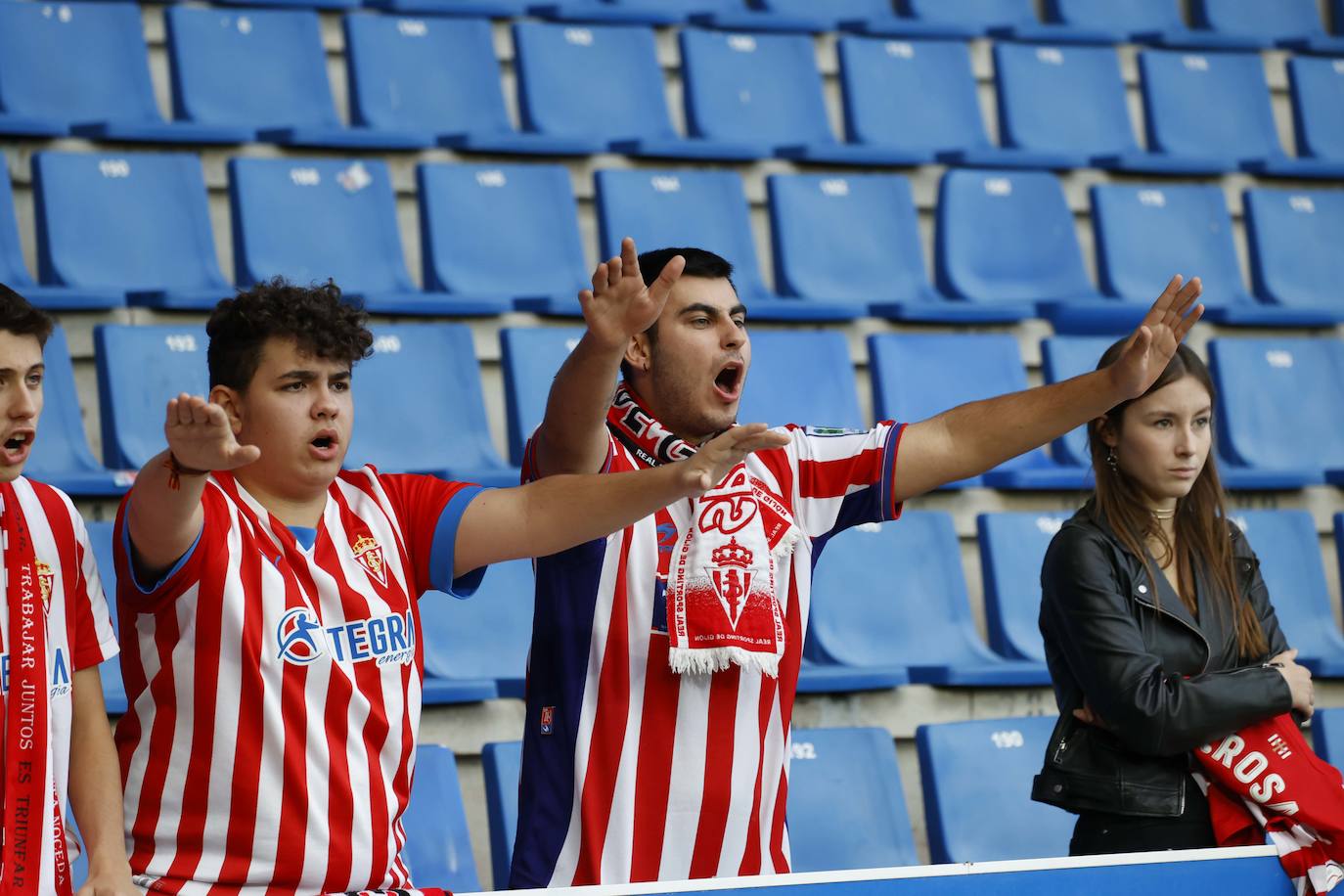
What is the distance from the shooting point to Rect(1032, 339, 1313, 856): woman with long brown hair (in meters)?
2.55

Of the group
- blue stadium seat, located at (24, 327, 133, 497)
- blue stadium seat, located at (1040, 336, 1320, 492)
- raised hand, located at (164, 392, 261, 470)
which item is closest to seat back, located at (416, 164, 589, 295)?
blue stadium seat, located at (24, 327, 133, 497)

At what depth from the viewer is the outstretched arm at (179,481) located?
1779mm

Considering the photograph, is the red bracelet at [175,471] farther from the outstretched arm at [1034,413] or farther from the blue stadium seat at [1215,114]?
the blue stadium seat at [1215,114]

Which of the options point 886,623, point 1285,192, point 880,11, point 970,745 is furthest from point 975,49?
point 970,745

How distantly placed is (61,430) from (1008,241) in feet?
9.08

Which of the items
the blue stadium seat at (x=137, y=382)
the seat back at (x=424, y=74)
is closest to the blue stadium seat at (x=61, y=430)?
the blue stadium seat at (x=137, y=382)

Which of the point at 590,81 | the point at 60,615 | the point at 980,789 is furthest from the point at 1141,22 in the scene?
the point at 60,615

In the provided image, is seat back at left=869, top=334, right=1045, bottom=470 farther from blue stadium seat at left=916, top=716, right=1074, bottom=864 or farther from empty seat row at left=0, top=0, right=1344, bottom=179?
blue stadium seat at left=916, top=716, right=1074, bottom=864

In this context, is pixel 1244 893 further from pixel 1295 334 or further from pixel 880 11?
pixel 880 11

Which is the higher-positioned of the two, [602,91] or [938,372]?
[602,91]

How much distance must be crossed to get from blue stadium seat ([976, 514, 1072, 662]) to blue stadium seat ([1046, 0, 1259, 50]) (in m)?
2.47

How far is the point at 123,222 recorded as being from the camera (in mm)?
4238

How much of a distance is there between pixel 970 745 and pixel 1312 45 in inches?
148

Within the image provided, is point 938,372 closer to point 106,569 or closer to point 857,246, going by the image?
point 857,246
